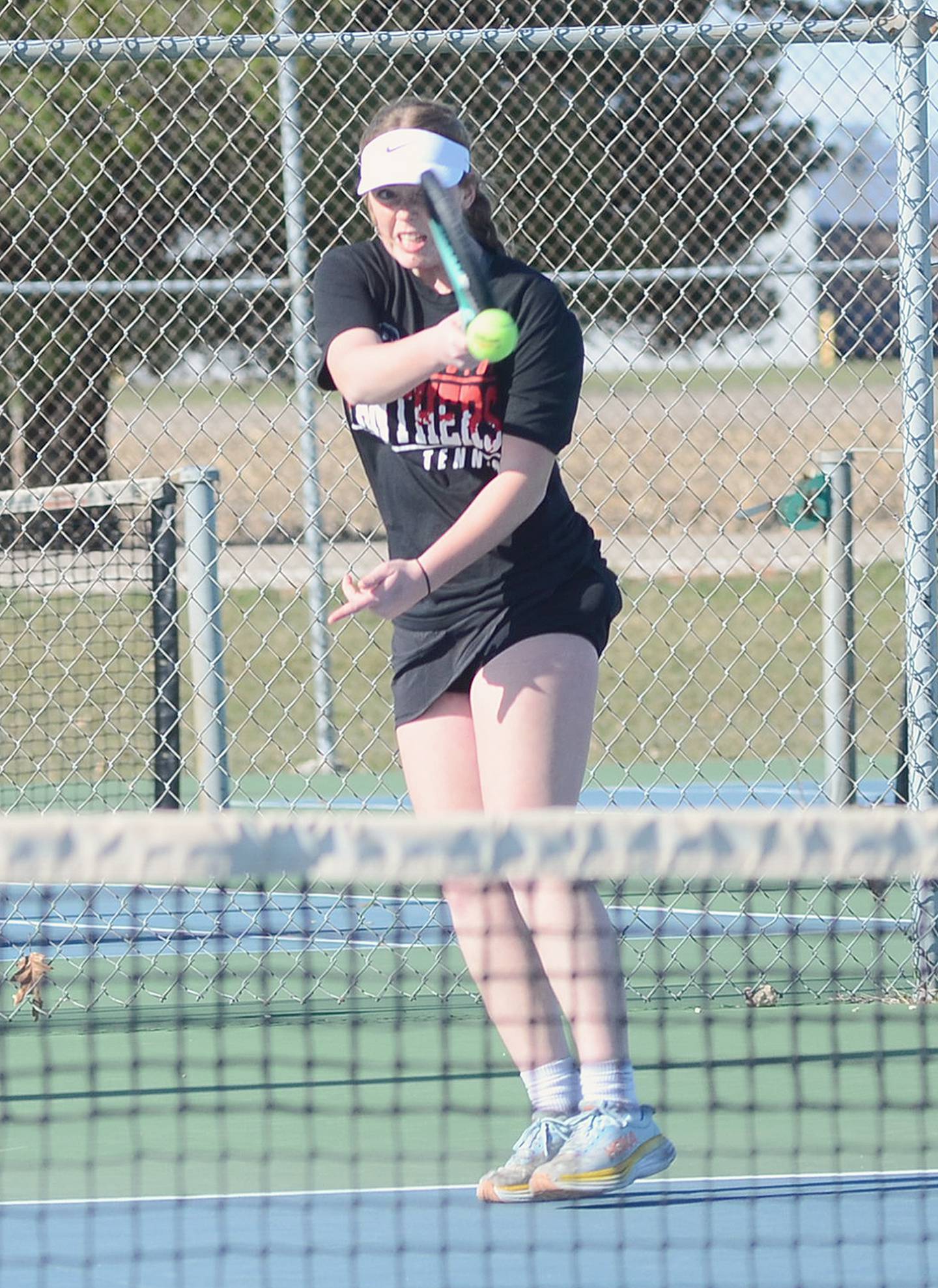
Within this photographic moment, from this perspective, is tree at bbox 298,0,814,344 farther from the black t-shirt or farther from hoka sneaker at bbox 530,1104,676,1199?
hoka sneaker at bbox 530,1104,676,1199

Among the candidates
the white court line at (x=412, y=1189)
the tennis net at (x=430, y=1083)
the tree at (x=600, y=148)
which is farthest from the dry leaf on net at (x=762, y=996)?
the tree at (x=600, y=148)

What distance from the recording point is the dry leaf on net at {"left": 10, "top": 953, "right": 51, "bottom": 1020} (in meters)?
4.51

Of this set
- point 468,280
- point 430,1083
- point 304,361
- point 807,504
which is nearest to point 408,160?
point 468,280

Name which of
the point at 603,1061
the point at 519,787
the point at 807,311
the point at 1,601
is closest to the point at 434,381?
the point at 519,787

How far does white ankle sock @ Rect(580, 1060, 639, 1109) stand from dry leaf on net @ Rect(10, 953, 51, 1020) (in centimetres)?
190

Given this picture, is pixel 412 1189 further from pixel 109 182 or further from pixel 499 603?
pixel 109 182

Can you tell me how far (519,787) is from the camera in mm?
2973

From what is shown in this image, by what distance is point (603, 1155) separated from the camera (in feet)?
9.61

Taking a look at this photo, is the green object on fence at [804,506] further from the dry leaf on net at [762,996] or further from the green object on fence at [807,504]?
the dry leaf on net at [762,996]

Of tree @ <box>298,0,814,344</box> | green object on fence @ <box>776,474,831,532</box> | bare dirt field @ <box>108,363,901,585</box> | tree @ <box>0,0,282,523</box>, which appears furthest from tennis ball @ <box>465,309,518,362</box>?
tree @ <box>0,0,282,523</box>

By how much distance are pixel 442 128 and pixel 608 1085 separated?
1522mm

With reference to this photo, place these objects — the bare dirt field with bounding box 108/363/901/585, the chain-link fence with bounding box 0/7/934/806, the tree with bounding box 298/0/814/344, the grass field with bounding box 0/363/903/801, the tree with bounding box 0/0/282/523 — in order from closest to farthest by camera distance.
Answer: the chain-link fence with bounding box 0/7/934/806
the grass field with bounding box 0/363/903/801
the tree with bounding box 298/0/814/344
the tree with bounding box 0/0/282/523
the bare dirt field with bounding box 108/363/901/585

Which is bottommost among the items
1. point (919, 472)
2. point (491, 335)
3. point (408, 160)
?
point (491, 335)

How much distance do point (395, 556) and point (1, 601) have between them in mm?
6485
